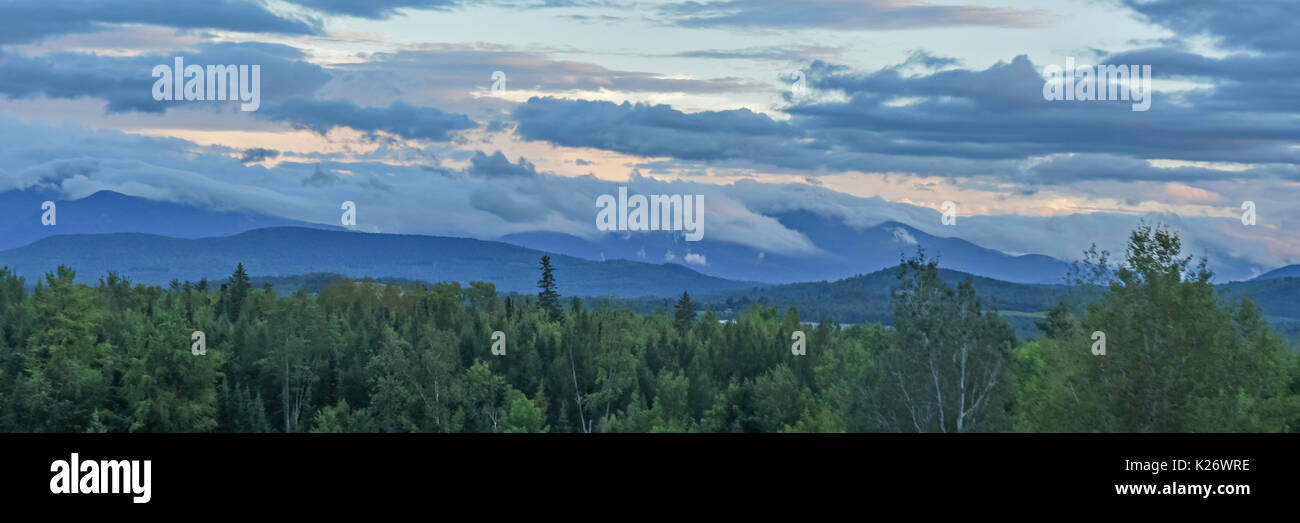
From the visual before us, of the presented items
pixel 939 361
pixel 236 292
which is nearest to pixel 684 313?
pixel 236 292

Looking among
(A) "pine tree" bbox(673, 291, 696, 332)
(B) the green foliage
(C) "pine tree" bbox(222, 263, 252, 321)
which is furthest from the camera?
(A) "pine tree" bbox(673, 291, 696, 332)

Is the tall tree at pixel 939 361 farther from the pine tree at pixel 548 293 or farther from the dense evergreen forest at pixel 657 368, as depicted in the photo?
the pine tree at pixel 548 293

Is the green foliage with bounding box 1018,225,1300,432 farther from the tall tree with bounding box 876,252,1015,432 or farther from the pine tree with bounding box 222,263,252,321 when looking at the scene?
the pine tree with bounding box 222,263,252,321

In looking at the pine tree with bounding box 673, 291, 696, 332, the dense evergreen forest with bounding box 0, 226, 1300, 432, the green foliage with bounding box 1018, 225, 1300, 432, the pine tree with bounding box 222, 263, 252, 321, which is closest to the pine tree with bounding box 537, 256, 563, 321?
the dense evergreen forest with bounding box 0, 226, 1300, 432

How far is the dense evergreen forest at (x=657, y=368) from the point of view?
208 feet

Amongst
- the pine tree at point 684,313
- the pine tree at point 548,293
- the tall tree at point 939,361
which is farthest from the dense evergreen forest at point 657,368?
the pine tree at point 684,313

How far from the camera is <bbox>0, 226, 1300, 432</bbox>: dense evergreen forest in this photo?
63531 millimetres

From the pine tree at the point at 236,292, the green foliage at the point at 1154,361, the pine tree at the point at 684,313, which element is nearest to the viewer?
the green foliage at the point at 1154,361

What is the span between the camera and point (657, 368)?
136875 mm

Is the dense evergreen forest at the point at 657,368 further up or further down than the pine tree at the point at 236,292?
further down

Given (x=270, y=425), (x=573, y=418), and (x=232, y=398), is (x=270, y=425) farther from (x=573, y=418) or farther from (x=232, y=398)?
(x=573, y=418)
